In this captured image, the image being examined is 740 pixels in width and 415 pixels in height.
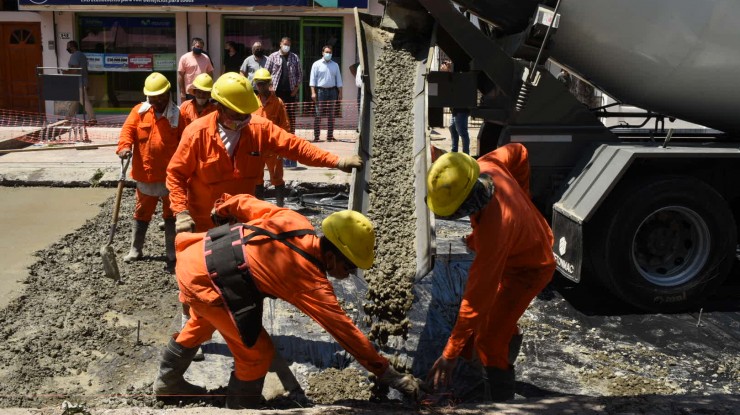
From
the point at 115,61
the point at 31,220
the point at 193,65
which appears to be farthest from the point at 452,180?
the point at 115,61

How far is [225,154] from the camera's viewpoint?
5191 mm

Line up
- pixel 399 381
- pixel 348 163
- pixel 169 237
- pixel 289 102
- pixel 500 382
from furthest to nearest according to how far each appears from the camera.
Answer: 1. pixel 289 102
2. pixel 169 237
3. pixel 348 163
4. pixel 500 382
5. pixel 399 381

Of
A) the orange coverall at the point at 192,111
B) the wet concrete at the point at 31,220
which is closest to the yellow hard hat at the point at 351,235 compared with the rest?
the wet concrete at the point at 31,220

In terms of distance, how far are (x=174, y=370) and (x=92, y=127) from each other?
40.2 ft

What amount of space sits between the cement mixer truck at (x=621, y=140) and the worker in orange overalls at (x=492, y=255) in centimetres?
145

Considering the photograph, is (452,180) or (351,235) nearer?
(351,235)

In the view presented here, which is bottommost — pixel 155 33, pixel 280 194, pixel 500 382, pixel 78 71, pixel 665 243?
pixel 500 382

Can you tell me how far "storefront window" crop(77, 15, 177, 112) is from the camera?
54.2 ft

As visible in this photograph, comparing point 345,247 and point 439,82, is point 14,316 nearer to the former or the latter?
point 345,247

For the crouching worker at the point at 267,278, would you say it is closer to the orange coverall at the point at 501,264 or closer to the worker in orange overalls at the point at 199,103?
the orange coverall at the point at 501,264

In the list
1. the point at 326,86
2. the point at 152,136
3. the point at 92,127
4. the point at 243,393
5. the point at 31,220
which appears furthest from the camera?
the point at 92,127

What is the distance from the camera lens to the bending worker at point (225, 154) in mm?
5094

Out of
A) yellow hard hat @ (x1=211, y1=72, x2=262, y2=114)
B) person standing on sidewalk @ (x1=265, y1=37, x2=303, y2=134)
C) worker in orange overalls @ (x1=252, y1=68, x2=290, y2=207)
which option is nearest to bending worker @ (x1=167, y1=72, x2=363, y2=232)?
yellow hard hat @ (x1=211, y1=72, x2=262, y2=114)

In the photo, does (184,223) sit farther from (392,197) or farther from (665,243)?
(665,243)
